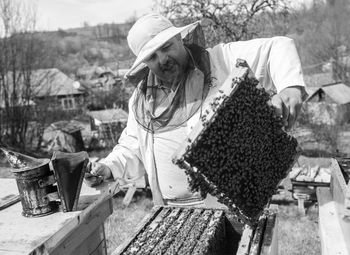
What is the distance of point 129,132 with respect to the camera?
3.38m

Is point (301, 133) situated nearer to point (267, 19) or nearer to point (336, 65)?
point (267, 19)

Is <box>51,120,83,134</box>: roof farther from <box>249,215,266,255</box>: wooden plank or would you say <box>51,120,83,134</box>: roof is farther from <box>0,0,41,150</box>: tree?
<box>249,215,266,255</box>: wooden plank

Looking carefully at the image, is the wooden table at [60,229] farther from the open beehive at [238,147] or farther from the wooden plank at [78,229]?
the open beehive at [238,147]

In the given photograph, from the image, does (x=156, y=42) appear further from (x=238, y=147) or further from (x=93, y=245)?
(x=93, y=245)

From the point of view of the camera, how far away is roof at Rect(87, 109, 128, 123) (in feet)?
79.7

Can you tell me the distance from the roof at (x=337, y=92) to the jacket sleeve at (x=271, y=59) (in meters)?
32.0

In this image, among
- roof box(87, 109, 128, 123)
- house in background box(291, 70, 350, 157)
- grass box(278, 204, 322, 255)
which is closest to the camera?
grass box(278, 204, 322, 255)

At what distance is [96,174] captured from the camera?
113 inches

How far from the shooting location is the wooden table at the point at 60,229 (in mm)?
2016

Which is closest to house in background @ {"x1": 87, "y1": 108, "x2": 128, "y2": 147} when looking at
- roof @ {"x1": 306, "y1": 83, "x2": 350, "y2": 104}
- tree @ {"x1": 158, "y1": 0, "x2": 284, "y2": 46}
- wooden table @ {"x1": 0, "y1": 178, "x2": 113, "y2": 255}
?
tree @ {"x1": 158, "y1": 0, "x2": 284, "y2": 46}

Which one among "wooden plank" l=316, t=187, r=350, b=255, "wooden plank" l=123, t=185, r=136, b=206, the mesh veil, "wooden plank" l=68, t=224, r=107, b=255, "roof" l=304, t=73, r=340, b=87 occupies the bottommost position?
Answer: "roof" l=304, t=73, r=340, b=87

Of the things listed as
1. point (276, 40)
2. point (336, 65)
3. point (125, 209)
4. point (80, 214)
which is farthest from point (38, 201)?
point (336, 65)

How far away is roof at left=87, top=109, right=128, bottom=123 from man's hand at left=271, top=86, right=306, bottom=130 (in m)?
21.1

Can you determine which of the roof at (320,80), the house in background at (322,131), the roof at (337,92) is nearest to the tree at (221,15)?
the house in background at (322,131)
